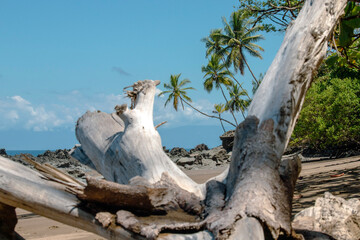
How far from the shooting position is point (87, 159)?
5.02 metres

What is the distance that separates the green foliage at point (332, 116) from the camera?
1794cm

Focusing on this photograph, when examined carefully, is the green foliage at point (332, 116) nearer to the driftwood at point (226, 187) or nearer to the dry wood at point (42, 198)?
the driftwood at point (226, 187)

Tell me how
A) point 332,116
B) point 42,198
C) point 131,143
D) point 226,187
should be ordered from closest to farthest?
1. point 42,198
2. point 226,187
3. point 131,143
4. point 332,116

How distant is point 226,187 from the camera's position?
3.08m

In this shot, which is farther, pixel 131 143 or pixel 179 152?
pixel 179 152

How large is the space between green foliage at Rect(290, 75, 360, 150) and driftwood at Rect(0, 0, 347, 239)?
15.6 m

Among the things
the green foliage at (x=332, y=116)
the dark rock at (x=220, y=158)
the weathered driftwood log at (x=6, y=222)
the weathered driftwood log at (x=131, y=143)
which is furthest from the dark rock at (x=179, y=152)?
the weathered driftwood log at (x=6, y=222)

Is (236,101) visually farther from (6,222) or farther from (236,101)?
(6,222)

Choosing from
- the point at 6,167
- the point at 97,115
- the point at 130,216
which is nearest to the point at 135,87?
the point at 97,115

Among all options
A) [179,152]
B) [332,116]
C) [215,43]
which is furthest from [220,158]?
[215,43]

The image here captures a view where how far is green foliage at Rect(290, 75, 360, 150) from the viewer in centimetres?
1794

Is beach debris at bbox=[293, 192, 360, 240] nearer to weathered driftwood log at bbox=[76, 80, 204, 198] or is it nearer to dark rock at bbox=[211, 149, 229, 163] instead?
weathered driftwood log at bbox=[76, 80, 204, 198]

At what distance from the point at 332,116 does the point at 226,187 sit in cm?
1694

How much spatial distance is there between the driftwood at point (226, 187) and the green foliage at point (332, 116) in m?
15.6
